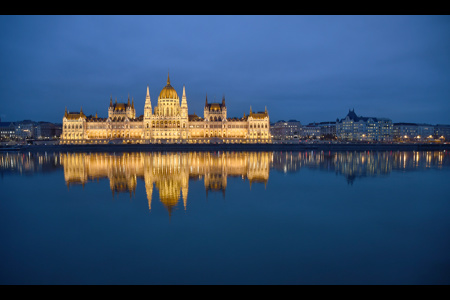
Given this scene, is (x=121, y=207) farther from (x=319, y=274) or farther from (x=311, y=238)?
(x=319, y=274)

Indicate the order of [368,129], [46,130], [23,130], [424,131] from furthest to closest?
[46,130], [424,131], [23,130], [368,129]

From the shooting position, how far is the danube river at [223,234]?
286 inches

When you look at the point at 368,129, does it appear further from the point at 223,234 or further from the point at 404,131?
the point at 223,234

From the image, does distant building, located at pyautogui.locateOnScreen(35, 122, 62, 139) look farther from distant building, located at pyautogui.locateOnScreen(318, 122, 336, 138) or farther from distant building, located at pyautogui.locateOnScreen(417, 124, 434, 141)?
distant building, located at pyautogui.locateOnScreen(417, 124, 434, 141)

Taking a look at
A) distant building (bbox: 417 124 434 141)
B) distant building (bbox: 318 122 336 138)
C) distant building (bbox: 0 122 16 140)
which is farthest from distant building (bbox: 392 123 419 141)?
distant building (bbox: 0 122 16 140)

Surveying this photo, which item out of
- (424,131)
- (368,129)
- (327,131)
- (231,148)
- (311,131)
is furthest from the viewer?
(311,131)

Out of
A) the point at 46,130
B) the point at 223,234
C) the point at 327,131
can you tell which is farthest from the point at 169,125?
the point at 223,234

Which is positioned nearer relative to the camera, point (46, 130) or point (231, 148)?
point (231, 148)

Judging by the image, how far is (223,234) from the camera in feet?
32.7

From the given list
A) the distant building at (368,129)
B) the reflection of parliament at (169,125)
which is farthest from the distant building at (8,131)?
the distant building at (368,129)

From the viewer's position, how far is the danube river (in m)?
7.27

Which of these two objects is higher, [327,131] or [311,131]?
[311,131]

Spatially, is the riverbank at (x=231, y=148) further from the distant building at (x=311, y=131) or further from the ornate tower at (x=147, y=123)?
the distant building at (x=311, y=131)
